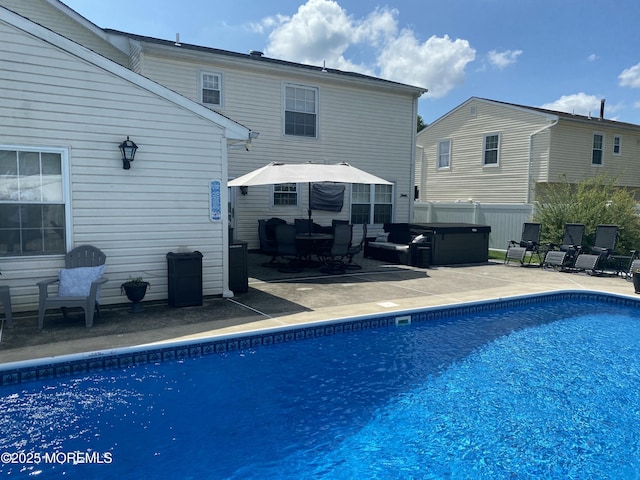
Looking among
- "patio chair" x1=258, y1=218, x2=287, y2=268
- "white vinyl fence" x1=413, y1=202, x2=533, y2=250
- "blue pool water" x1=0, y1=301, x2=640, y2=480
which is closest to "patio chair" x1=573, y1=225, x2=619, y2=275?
"white vinyl fence" x1=413, y1=202, x2=533, y2=250

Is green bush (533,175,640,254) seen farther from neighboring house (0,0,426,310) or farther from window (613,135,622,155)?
neighboring house (0,0,426,310)

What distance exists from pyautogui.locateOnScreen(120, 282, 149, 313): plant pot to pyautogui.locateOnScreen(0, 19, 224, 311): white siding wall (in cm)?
44

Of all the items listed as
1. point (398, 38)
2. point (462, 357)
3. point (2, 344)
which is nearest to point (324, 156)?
point (398, 38)

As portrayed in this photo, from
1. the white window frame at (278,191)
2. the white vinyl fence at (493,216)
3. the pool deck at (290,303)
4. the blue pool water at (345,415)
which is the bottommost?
the blue pool water at (345,415)

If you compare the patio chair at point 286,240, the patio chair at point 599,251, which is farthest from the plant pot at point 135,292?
the patio chair at point 599,251

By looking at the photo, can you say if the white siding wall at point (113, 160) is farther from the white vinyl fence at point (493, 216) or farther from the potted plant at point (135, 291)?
the white vinyl fence at point (493, 216)

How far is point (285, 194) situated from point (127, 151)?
732cm

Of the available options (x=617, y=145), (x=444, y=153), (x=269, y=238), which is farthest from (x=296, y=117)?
(x=617, y=145)

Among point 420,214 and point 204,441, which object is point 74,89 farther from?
point 420,214

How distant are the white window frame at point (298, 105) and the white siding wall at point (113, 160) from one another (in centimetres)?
652

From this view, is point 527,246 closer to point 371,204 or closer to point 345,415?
point 371,204

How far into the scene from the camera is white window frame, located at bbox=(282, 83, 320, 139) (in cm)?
1338

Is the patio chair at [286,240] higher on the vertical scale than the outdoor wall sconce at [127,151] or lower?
lower

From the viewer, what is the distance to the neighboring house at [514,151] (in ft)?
57.4
